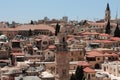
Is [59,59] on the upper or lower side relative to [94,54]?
upper

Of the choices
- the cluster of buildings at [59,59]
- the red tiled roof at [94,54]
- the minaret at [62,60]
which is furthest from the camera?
the red tiled roof at [94,54]

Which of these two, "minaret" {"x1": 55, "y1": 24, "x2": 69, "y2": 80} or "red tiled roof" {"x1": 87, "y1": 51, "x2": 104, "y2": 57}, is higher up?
"minaret" {"x1": 55, "y1": 24, "x2": 69, "y2": 80}

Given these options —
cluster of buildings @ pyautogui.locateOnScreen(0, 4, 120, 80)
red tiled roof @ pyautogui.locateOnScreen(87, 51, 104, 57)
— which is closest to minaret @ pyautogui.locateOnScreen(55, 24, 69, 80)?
cluster of buildings @ pyautogui.locateOnScreen(0, 4, 120, 80)

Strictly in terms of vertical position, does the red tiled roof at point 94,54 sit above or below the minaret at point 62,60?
below

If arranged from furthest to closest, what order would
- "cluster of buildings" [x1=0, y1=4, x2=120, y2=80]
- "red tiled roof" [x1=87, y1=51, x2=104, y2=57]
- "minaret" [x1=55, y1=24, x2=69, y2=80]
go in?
"red tiled roof" [x1=87, y1=51, x2=104, y2=57]
"cluster of buildings" [x1=0, y1=4, x2=120, y2=80]
"minaret" [x1=55, y1=24, x2=69, y2=80]

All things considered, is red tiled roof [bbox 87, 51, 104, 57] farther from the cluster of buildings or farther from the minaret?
the minaret

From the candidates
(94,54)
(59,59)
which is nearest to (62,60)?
(59,59)

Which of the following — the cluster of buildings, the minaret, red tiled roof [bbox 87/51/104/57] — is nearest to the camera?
the minaret

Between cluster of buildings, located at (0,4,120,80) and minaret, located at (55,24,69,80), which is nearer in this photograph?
minaret, located at (55,24,69,80)

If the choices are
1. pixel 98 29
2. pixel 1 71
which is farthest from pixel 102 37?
pixel 1 71

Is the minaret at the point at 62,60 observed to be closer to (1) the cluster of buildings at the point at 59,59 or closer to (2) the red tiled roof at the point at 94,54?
(1) the cluster of buildings at the point at 59,59

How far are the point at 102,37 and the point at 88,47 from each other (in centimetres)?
1062

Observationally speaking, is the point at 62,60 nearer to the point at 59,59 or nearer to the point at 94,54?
the point at 59,59

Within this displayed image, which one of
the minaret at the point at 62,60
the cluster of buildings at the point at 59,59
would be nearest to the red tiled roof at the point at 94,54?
the cluster of buildings at the point at 59,59
